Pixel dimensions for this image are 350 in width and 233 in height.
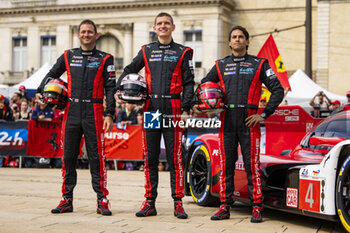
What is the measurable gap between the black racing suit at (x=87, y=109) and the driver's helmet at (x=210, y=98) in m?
1.04

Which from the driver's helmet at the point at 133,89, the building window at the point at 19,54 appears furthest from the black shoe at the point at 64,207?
the building window at the point at 19,54

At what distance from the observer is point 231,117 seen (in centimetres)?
655

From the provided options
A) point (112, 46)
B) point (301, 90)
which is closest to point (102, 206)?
point (301, 90)

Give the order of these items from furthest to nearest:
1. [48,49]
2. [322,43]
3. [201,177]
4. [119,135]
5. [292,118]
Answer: [48,49] → [322,43] → [119,135] → [292,118] → [201,177]

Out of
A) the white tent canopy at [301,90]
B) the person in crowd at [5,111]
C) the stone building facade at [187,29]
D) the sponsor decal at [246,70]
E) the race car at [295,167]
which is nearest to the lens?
the race car at [295,167]

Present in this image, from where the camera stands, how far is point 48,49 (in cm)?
4769

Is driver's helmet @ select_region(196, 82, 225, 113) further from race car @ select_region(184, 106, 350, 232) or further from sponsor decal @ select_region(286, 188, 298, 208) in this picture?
sponsor decal @ select_region(286, 188, 298, 208)

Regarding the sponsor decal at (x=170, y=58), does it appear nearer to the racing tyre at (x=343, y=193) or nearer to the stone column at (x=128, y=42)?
the racing tyre at (x=343, y=193)

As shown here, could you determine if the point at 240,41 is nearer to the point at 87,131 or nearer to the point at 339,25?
the point at 87,131

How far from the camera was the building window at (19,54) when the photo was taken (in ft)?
159

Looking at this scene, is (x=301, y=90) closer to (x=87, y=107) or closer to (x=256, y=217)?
(x=87, y=107)

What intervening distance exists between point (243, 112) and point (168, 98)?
2.72 feet

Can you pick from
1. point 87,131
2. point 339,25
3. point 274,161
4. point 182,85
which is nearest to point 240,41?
point 182,85

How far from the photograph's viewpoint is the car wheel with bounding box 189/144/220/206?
24.4 feet
